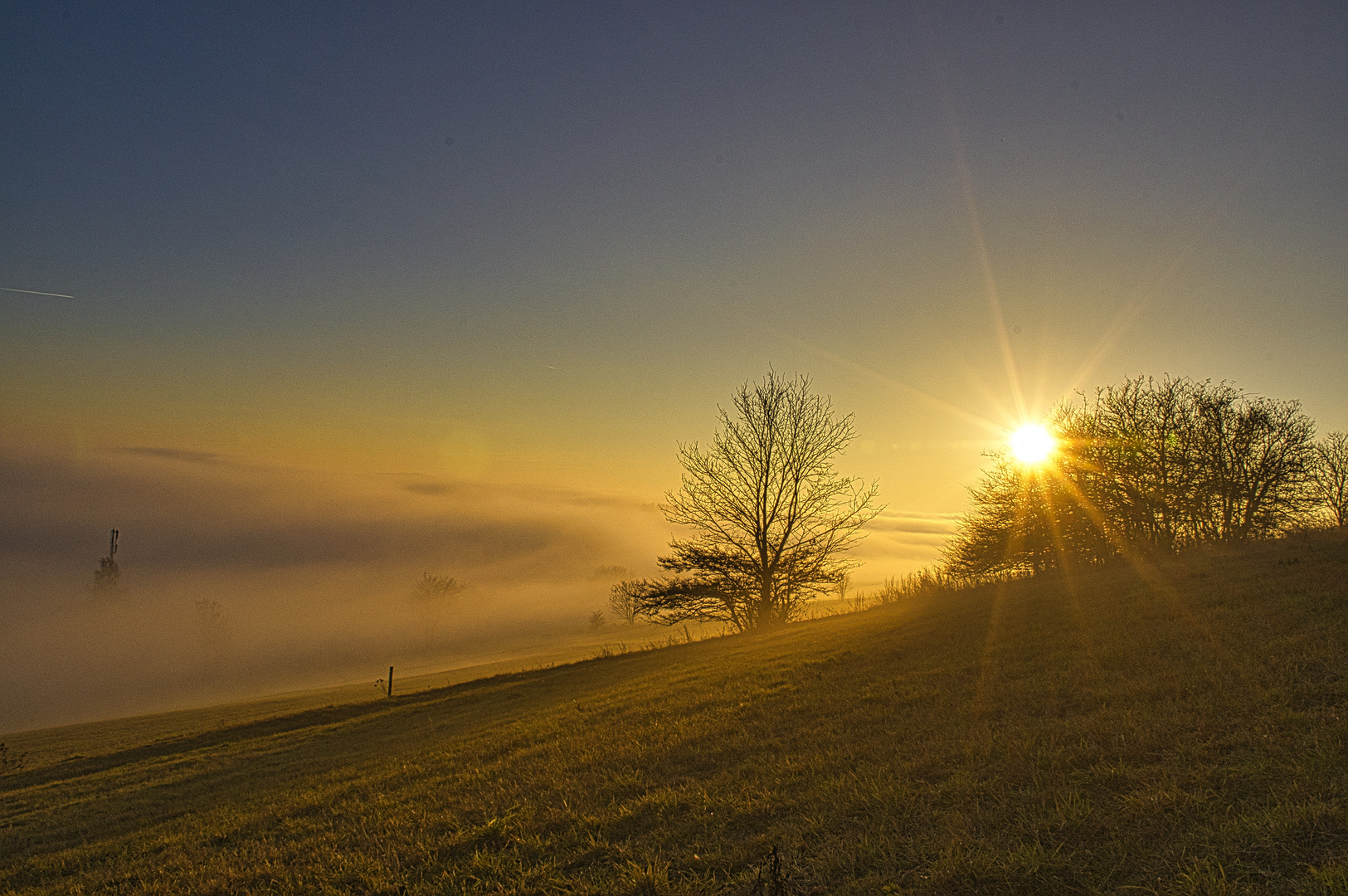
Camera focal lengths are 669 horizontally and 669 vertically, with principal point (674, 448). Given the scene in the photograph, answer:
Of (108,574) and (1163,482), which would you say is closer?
(1163,482)

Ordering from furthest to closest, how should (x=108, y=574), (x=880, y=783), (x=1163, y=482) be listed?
1. (x=108, y=574)
2. (x=1163, y=482)
3. (x=880, y=783)

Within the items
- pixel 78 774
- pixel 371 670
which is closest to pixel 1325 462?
pixel 78 774

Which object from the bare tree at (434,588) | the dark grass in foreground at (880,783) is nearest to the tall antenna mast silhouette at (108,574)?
the bare tree at (434,588)

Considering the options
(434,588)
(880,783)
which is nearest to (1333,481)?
(880,783)

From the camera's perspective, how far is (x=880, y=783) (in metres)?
6.58

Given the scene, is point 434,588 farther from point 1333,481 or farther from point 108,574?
point 1333,481

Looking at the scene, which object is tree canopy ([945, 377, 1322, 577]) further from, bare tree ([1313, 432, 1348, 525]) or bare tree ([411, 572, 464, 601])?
bare tree ([411, 572, 464, 601])

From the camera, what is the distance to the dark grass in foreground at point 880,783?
4.95 meters

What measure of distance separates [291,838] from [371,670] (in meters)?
96.4

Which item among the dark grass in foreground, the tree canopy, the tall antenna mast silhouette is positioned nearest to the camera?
the dark grass in foreground

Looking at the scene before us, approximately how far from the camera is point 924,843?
17.1ft

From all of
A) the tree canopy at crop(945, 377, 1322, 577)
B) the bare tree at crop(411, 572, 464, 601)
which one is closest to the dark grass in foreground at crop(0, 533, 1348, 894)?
the tree canopy at crop(945, 377, 1322, 577)

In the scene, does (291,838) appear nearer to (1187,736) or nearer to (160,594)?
(1187,736)

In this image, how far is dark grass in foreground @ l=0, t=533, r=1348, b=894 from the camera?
4.95 m
